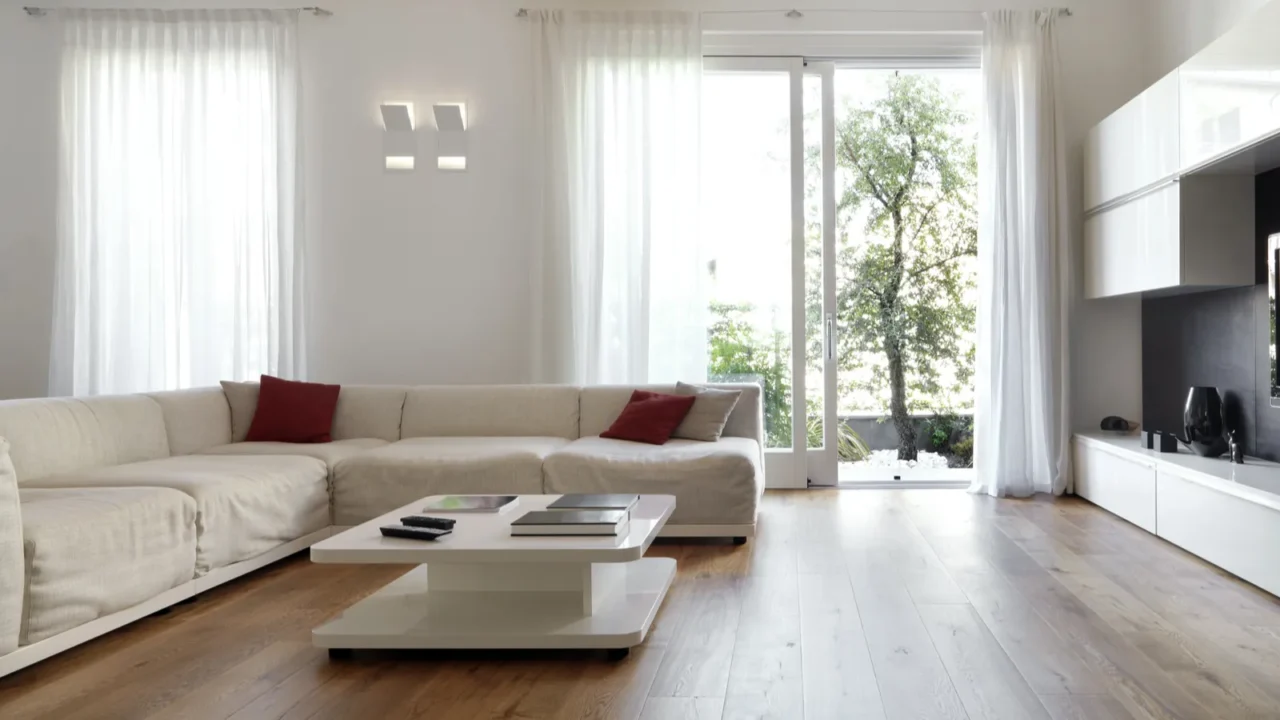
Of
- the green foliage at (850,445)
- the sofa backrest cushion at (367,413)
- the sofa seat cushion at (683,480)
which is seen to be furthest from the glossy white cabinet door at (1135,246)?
the sofa backrest cushion at (367,413)

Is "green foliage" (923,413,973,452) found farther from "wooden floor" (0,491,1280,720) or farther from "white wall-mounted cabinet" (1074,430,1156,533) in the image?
"wooden floor" (0,491,1280,720)

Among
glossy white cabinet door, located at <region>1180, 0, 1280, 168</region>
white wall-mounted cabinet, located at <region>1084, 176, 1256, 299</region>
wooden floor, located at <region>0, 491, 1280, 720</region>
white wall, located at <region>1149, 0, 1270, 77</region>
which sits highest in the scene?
white wall, located at <region>1149, 0, 1270, 77</region>

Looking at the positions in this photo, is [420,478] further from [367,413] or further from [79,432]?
[79,432]

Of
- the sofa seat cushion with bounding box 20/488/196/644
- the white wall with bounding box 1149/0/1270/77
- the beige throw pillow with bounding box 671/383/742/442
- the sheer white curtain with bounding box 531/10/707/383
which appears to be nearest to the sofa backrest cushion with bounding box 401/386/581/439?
the sheer white curtain with bounding box 531/10/707/383

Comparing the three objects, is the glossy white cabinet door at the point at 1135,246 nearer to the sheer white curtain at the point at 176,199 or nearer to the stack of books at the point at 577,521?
the stack of books at the point at 577,521

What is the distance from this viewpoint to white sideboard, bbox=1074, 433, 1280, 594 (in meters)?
3.19

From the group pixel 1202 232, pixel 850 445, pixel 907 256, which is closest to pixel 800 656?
pixel 1202 232

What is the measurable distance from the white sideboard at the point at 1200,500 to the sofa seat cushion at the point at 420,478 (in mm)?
2604

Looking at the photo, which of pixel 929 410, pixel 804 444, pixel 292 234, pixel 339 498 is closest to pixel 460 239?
pixel 292 234

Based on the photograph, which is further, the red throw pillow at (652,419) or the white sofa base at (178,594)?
the red throw pillow at (652,419)

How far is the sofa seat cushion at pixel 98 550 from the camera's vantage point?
2523 mm

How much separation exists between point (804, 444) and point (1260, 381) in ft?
7.51

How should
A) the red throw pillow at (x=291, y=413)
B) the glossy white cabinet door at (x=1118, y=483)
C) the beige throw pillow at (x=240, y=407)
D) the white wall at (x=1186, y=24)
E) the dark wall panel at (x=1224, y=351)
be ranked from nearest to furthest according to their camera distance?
the dark wall panel at (x=1224, y=351), the glossy white cabinet door at (x=1118, y=483), the white wall at (x=1186, y=24), the red throw pillow at (x=291, y=413), the beige throw pillow at (x=240, y=407)

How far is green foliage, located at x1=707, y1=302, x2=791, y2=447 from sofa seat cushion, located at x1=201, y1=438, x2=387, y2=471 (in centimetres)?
204
